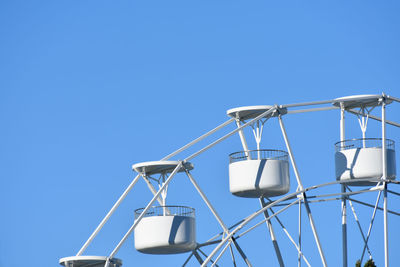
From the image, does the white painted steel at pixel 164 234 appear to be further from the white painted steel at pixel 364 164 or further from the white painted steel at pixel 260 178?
the white painted steel at pixel 364 164

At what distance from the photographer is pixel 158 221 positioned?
191ft

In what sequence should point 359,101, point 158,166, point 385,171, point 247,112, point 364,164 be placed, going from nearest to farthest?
point 385,171 < point 364,164 < point 359,101 < point 158,166 < point 247,112

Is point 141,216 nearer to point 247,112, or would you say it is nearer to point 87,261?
point 87,261

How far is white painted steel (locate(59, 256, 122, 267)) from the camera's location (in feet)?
190

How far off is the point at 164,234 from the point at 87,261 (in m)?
3.99

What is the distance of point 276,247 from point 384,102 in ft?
32.4

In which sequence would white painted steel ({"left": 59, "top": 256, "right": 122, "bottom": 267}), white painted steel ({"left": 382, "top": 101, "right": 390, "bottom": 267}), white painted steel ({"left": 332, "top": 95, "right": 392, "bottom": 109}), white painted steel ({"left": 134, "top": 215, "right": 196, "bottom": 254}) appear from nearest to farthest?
1. white painted steel ({"left": 382, "top": 101, "right": 390, "bottom": 267})
2. white painted steel ({"left": 332, "top": 95, "right": 392, "bottom": 109})
3. white painted steel ({"left": 59, "top": 256, "right": 122, "bottom": 267})
4. white painted steel ({"left": 134, "top": 215, "right": 196, "bottom": 254})

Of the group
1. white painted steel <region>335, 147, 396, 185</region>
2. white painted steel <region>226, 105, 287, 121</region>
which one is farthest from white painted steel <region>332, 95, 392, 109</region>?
white painted steel <region>226, 105, 287, 121</region>

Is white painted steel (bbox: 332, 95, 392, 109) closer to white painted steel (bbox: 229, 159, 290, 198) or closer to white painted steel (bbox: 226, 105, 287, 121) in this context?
white painted steel (bbox: 226, 105, 287, 121)

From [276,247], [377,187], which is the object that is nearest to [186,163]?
[276,247]

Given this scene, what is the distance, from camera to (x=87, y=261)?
58156 millimetres

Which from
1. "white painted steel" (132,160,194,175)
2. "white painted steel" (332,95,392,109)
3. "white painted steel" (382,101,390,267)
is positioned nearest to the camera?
"white painted steel" (382,101,390,267)

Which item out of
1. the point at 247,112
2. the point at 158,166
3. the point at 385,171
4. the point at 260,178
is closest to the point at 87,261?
the point at 158,166

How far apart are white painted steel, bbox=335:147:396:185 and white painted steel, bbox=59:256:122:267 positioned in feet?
38.4
